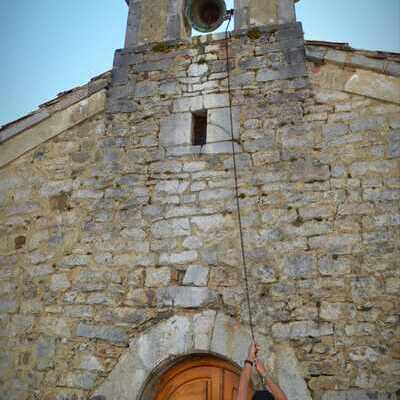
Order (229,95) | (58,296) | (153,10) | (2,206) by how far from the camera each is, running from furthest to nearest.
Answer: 1. (153,10)
2. (2,206)
3. (229,95)
4. (58,296)

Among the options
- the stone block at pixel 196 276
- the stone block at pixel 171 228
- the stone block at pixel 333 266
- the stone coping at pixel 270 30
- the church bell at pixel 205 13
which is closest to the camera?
the stone block at pixel 333 266

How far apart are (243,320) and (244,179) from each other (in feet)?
3.91

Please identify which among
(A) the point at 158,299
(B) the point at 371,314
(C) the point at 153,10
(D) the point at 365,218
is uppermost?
(C) the point at 153,10

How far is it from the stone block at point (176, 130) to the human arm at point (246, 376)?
195 centimetres

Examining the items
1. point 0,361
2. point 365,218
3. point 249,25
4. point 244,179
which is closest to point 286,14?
point 249,25

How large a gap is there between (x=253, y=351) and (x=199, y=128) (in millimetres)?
2215

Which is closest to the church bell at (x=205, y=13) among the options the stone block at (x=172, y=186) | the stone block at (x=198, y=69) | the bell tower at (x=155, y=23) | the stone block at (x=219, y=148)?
the bell tower at (x=155, y=23)

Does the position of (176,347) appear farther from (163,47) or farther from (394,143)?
(163,47)

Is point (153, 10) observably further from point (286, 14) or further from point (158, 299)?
point (158, 299)

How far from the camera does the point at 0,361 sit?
3.66 metres

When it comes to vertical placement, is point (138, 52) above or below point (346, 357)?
above

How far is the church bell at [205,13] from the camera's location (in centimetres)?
458

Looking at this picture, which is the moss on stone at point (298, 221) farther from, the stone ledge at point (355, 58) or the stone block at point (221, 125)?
the stone ledge at point (355, 58)

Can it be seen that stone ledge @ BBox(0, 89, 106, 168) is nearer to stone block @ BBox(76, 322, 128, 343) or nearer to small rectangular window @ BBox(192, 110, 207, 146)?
small rectangular window @ BBox(192, 110, 207, 146)
